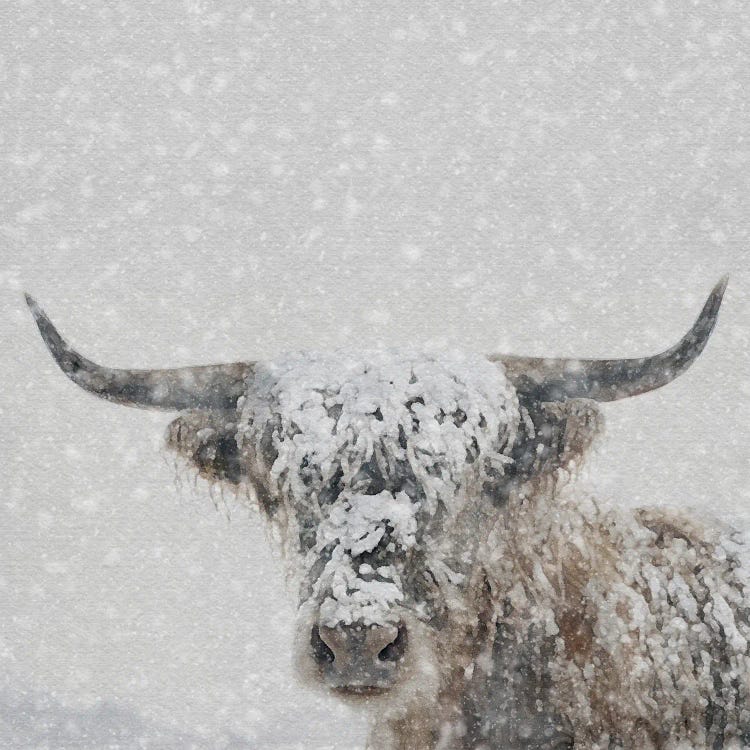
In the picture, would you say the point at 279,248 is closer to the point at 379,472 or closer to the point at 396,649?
the point at 379,472

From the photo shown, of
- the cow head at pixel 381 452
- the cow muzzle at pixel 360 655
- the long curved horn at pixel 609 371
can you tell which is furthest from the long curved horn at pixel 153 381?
the cow muzzle at pixel 360 655

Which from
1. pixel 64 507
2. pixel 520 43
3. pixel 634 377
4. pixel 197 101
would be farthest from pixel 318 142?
pixel 634 377

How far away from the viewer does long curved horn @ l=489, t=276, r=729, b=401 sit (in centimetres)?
279

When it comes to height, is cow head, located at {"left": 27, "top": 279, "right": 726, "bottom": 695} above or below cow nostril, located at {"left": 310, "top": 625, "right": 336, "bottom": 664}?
above

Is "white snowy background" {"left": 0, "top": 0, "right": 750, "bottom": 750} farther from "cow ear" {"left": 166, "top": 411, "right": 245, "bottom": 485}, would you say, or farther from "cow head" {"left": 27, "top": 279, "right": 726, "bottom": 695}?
"cow ear" {"left": 166, "top": 411, "right": 245, "bottom": 485}

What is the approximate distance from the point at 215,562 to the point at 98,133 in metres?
15.9

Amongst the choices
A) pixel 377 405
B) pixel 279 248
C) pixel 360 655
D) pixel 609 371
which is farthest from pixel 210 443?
pixel 279 248

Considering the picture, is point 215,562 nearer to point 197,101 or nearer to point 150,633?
point 150,633

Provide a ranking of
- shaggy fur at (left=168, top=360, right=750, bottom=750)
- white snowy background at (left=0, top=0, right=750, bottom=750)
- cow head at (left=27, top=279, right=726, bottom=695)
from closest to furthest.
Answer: cow head at (left=27, top=279, right=726, bottom=695) < shaggy fur at (left=168, top=360, right=750, bottom=750) < white snowy background at (left=0, top=0, right=750, bottom=750)

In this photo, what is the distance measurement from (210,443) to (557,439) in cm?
125

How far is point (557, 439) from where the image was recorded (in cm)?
308

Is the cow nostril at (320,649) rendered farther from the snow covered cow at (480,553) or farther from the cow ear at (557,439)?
the cow ear at (557,439)

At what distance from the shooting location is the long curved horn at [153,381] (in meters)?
3.12

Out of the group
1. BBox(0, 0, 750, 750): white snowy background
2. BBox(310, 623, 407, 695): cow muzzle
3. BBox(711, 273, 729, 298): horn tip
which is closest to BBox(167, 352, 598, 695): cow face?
BBox(310, 623, 407, 695): cow muzzle
